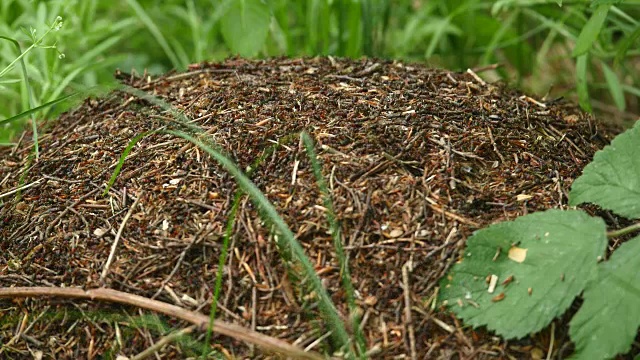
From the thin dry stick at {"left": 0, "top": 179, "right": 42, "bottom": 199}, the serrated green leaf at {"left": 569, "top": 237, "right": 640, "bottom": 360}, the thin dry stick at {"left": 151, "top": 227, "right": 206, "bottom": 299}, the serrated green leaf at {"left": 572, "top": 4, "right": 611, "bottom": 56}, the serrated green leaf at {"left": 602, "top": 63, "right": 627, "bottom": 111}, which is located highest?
the serrated green leaf at {"left": 572, "top": 4, "right": 611, "bottom": 56}

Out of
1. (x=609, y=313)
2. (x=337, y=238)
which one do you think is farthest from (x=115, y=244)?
(x=609, y=313)

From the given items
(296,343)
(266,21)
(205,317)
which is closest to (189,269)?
(205,317)

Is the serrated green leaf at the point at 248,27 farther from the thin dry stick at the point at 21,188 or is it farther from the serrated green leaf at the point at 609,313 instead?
the serrated green leaf at the point at 609,313

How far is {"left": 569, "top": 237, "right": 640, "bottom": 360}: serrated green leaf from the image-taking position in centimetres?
160

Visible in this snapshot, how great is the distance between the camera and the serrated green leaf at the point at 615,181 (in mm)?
1833

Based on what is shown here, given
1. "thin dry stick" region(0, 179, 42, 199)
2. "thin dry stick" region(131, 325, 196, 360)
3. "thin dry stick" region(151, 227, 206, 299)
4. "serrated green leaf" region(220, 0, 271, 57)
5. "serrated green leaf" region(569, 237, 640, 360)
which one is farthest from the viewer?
"serrated green leaf" region(220, 0, 271, 57)

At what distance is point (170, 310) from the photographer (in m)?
1.77

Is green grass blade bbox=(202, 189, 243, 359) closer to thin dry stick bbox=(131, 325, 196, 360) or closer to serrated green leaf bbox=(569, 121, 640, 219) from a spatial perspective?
thin dry stick bbox=(131, 325, 196, 360)

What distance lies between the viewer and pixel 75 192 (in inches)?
Result: 84.6

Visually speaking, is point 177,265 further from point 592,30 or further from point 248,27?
point 592,30

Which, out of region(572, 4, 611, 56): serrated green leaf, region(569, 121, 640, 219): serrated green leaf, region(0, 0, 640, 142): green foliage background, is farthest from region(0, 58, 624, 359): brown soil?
region(0, 0, 640, 142): green foliage background

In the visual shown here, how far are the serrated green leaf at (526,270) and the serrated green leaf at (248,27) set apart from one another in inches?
65.1

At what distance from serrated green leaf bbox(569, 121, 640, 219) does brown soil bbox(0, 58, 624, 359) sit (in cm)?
13

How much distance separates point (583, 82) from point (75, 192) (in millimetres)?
2115
